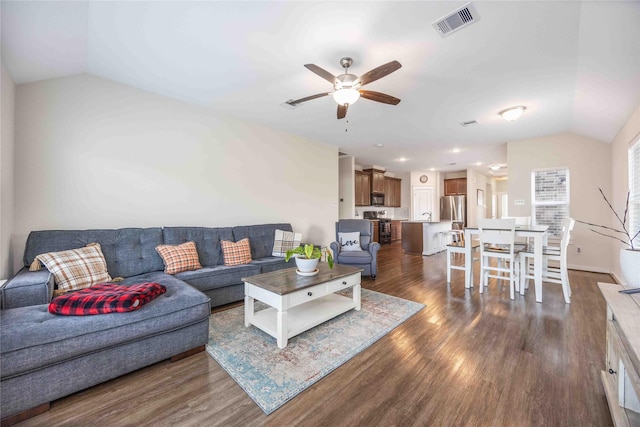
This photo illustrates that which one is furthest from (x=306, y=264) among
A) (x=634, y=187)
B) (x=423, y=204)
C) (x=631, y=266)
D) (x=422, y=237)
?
(x=423, y=204)

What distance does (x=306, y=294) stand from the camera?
2.29 m

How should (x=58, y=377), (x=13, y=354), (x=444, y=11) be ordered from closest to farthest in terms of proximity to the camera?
(x=13, y=354)
(x=58, y=377)
(x=444, y=11)

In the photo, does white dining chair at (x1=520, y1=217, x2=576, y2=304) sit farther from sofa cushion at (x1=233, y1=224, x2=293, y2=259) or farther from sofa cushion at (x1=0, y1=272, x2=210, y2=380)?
sofa cushion at (x1=0, y1=272, x2=210, y2=380)

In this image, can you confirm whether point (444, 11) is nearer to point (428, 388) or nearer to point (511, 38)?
point (511, 38)

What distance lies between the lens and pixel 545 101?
336 centimetres

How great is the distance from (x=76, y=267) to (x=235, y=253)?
1.50 metres

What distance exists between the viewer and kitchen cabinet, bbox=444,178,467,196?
902cm

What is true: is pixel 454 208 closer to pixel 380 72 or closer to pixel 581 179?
pixel 581 179

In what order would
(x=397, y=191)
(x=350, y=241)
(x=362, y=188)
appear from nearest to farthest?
(x=350, y=241) < (x=362, y=188) < (x=397, y=191)

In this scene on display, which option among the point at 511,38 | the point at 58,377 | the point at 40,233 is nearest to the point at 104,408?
the point at 58,377

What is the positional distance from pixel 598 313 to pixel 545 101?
2.61m

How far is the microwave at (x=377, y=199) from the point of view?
8.20 meters

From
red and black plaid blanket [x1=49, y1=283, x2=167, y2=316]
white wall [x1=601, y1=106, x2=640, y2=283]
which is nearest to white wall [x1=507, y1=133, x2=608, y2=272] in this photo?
white wall [x1=601, y1=106, x2=640, y2=283]

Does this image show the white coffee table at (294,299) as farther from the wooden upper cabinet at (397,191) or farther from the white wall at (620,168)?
the wooden upper cabinet at (397,191)
